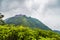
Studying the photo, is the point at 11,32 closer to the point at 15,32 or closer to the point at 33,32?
the point at 15,32

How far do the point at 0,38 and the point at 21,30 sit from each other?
1672 mm

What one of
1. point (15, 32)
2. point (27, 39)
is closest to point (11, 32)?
point (15, 32)

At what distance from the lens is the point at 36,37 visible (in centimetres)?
1627

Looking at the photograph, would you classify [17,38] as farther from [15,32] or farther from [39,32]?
[39,32]

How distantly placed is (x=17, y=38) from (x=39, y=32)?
1742 mm

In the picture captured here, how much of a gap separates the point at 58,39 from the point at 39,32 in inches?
60.4

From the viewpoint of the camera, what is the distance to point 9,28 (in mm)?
16734

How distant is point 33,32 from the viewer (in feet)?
53.3

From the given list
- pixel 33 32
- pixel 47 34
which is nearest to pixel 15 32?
pixel 33 32

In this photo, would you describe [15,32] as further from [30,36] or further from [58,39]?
[58,39]

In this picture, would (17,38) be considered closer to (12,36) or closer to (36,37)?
(12,36)

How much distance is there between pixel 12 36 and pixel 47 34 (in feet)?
8.81

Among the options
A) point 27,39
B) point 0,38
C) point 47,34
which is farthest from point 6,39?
point 47,34

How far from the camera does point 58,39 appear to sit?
16.3m
